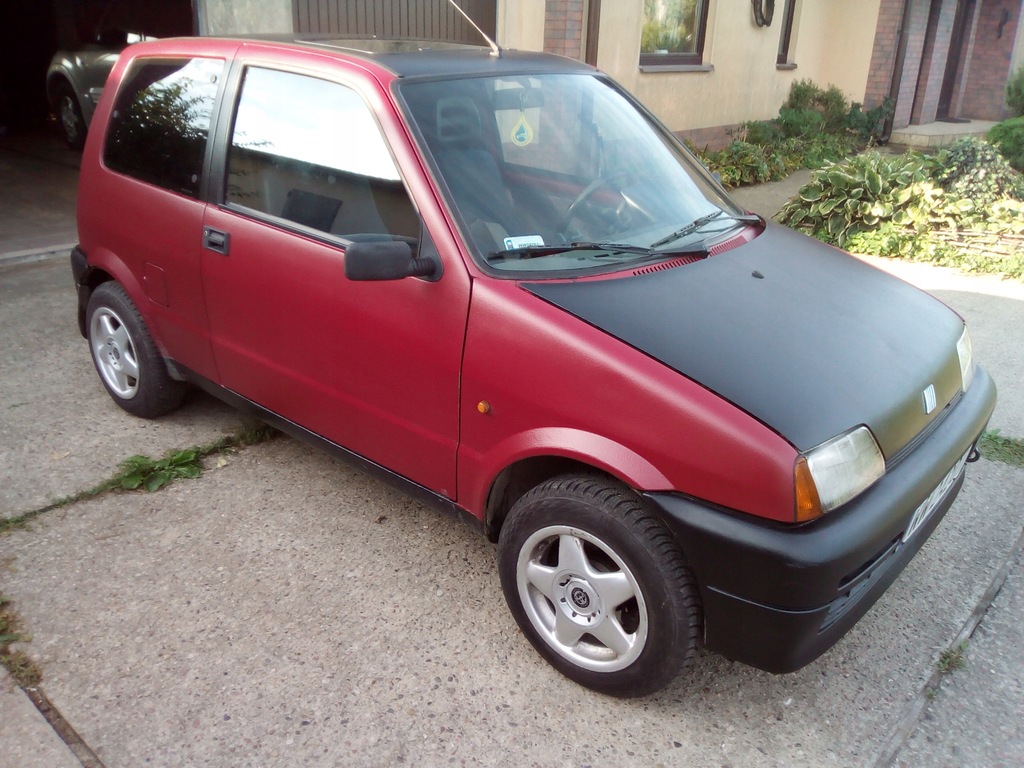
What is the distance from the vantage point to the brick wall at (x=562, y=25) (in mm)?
8469

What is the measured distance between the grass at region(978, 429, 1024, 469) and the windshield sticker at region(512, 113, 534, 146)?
8.98ft

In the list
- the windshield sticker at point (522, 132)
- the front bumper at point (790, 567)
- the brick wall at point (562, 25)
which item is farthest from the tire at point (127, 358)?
the brick wall at point (562, 25)

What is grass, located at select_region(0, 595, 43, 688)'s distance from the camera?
8.39ft

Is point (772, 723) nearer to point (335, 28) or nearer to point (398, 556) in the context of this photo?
point (398, 556)

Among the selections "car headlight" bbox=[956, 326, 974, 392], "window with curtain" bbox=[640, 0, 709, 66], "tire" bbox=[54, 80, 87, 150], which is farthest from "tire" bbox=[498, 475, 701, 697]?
"tire" bbox=[54, 80, 87, 150]

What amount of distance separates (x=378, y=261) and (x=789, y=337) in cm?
123

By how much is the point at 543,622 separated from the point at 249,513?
143cm

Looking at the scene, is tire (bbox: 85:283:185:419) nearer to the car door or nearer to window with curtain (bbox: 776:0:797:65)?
the car door

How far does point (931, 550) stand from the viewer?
339cm

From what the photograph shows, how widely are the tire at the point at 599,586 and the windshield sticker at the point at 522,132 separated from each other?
4.15 ft

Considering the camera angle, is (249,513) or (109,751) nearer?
(109,751)

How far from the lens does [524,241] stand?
2703mm

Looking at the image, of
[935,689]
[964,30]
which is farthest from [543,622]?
[964,30]

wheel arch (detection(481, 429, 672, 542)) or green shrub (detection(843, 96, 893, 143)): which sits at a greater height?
green shrub (detection(843, 96, 893, 143))
